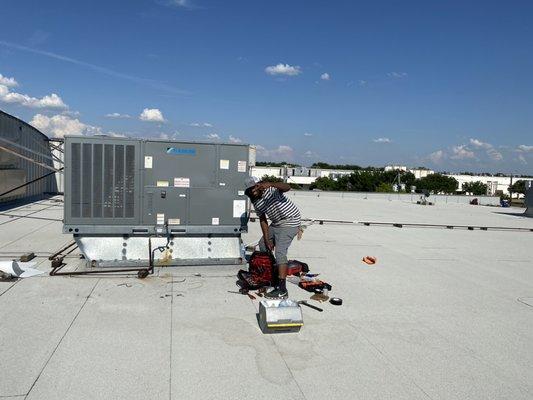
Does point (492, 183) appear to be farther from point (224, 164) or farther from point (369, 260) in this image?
point (224, 164)

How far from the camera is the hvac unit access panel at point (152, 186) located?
7.21m

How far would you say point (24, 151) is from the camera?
19.4m

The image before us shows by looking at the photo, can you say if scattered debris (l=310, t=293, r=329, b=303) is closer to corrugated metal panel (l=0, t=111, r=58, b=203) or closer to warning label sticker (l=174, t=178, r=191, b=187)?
warning label sticker (l=174, t=178, r=191, b=187)

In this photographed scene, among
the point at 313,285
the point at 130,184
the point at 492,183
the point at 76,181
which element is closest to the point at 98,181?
the point at 76,181

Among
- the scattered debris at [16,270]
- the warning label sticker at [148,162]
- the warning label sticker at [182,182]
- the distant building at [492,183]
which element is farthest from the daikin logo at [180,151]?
the distant building at [492,183]

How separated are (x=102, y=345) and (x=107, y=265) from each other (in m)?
3.13

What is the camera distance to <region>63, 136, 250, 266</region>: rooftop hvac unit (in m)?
7.23

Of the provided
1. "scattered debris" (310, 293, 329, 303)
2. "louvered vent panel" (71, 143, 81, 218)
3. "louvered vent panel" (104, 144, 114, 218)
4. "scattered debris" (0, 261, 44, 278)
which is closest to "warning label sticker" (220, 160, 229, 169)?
"louvered vent panel" (104, 144, 114, 218)

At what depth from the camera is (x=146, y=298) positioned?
587cm

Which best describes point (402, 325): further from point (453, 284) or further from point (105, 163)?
point (105, 163)

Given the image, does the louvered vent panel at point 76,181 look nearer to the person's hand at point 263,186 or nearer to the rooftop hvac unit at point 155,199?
the rooftop hvac unit at point 155,199

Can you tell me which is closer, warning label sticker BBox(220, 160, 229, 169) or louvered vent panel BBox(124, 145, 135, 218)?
louvered vent panel BBox(124, 145, 135, 218)

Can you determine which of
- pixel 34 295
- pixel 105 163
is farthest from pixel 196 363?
pixel 105 163

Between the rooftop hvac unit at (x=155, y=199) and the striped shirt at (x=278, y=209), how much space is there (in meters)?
1.87
